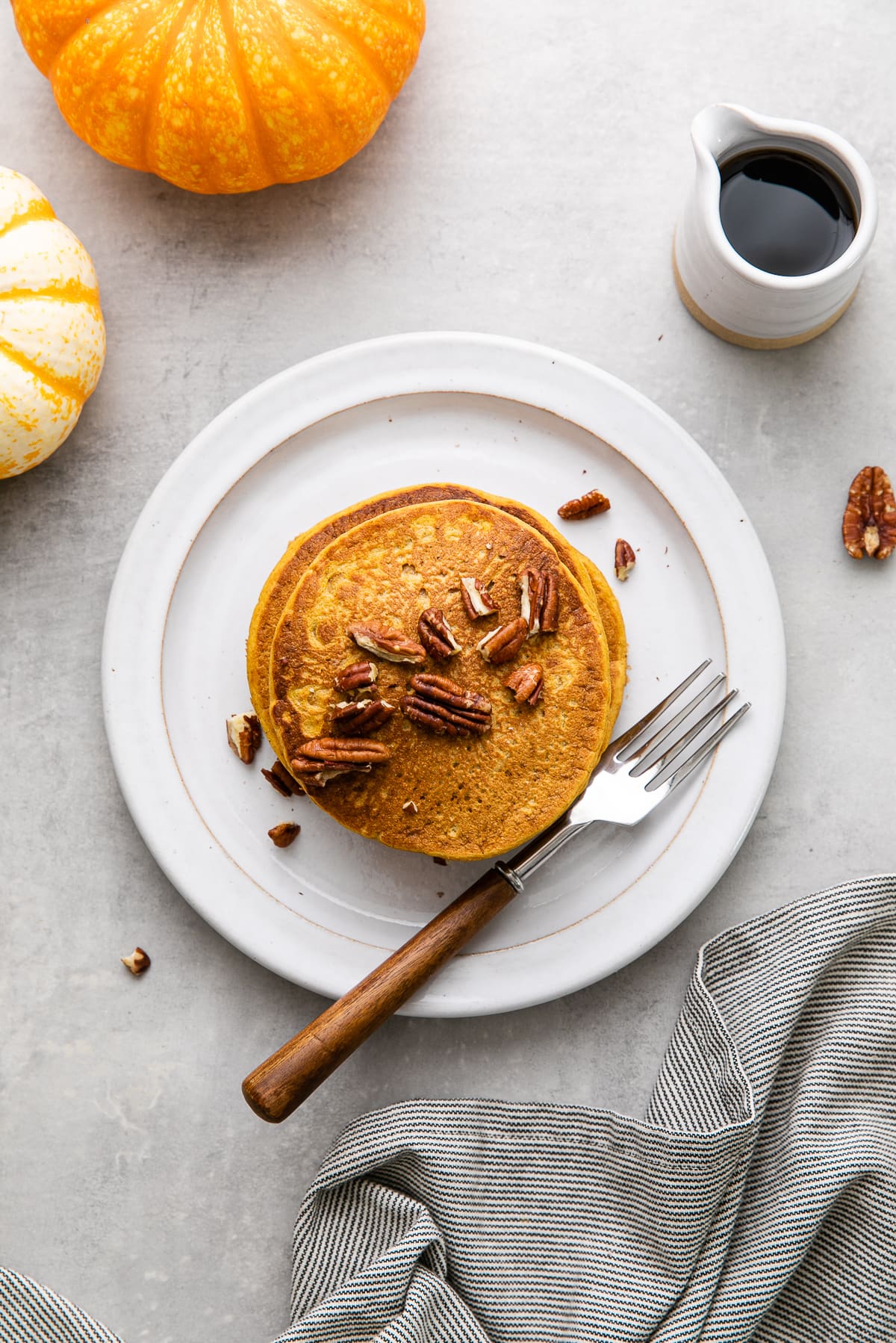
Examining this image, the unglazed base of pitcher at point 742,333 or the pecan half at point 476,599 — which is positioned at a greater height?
the unglazed base of pitcher at point 742,333

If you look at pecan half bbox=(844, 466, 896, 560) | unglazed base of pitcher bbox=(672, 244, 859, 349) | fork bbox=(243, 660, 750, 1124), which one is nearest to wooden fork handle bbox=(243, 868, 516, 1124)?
fork bbox=(243, 660, 750, 1124)

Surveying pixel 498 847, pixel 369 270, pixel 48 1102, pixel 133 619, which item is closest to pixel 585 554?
pixel 498 847

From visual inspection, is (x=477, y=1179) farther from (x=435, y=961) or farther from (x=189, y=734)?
(x=189, y=734)

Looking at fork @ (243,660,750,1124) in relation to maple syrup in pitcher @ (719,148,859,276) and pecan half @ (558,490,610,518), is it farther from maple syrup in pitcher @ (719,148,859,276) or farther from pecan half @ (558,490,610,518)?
→ maple syrup in pitcher @ (719,148,859,276)

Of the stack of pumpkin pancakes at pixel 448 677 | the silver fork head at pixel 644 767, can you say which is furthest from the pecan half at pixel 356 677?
the silver fork head at pixel 644 767

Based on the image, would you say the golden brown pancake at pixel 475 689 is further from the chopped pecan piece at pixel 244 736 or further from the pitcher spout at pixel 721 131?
the pitcher spout at pixel 721 131

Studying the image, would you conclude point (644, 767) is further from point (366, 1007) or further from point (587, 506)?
point (366, 1007)
